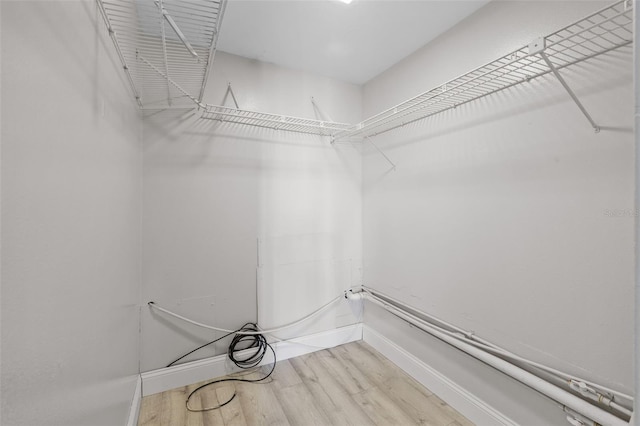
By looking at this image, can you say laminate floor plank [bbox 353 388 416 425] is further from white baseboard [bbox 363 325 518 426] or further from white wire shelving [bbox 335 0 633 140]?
white wire shelving [bbox 335 0 633 140]

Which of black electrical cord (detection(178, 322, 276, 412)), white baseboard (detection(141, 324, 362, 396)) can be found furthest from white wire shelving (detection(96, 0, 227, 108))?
white baseboard (detection(141, 324, 362, 396))

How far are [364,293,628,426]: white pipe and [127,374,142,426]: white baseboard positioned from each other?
175 centimetres

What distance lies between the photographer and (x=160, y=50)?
4.89ft

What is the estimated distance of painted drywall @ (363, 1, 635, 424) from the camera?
106 centimetres

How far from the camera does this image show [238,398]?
5.58 ft

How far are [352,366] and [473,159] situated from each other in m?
1.70

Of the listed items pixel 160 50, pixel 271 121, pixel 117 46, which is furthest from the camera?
pixel 271 121

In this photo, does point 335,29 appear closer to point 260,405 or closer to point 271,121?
point 271,121

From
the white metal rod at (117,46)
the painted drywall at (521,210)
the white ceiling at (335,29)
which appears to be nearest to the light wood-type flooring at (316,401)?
the painted drywall at (521,210)

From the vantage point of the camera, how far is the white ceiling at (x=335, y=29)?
153cm

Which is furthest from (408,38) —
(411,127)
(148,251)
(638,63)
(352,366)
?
(352,366)

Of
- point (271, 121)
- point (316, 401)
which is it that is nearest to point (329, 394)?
point (316, 401)

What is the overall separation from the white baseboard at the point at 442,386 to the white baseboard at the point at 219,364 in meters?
0.31

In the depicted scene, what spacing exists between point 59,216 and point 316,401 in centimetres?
170
